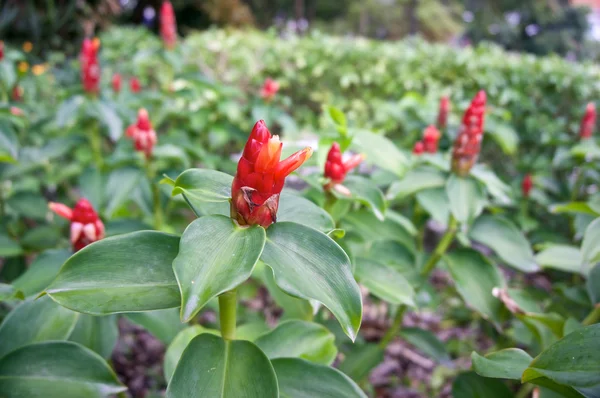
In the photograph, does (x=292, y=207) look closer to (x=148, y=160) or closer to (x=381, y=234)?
(x=381, y=234)

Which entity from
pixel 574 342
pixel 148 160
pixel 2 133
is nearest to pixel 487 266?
pixel 574 342

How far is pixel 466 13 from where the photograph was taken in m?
18.3

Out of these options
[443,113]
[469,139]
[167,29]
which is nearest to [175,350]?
[469,139]

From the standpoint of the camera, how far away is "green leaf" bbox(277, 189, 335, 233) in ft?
3.19

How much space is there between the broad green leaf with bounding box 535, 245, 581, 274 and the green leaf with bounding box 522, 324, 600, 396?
2.67 feet

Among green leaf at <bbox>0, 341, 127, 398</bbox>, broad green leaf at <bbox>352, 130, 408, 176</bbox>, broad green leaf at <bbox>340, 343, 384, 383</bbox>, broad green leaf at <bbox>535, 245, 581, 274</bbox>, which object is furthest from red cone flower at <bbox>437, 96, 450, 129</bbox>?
green leaf at <bbox>0, 341, 127, 398</bbox>

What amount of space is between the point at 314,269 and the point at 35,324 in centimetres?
76

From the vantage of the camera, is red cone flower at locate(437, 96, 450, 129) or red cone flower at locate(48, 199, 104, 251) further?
red cone flower at locate(437, 96, 450, 129)

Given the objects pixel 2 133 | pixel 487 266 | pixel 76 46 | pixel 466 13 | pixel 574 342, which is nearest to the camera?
pixel 574 342

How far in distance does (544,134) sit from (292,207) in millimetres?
2957

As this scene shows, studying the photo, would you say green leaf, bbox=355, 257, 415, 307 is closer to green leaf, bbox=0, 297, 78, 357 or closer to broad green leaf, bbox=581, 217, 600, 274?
broad green leaf, bbox=581, 217, 600, 274

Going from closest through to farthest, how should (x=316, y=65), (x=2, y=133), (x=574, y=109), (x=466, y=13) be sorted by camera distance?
(x=2, y=133) < (x=574, y=109) < (x=316, y=65) < (x=466, y=13)

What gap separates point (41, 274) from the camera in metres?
1.23

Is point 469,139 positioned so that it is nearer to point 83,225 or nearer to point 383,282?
point 383,282
